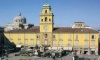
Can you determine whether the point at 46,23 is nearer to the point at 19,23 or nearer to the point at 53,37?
the point at 53,37

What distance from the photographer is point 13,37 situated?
81.2 metres

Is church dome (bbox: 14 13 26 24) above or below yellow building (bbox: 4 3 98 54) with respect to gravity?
above

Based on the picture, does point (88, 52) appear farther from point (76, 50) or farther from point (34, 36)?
point (34, 36)

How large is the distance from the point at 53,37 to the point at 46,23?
4214 millimetres

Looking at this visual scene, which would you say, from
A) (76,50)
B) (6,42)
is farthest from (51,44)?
(6,42)

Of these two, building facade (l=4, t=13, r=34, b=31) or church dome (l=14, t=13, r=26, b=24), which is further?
church dome (l=14, t=13, r=26, b=24)

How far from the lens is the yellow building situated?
75688 mm

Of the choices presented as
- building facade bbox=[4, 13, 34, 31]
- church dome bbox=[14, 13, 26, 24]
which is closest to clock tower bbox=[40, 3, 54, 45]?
building facade bbox=[4, 13, 34, 31]

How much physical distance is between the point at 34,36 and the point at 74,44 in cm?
1111

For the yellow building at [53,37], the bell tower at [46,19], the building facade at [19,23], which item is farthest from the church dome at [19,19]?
the bell tower at [46,19]

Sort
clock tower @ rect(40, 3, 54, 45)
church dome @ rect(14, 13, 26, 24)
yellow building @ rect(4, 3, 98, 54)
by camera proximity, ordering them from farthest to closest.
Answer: church dome @ rect(14, 13, 26, 24)
clock tower @ rect(40, 3, 54, 45)
yellow building @ rect(4, 3, 98, 54)

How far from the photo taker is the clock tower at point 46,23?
78.2 metres

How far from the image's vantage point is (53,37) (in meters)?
77.9

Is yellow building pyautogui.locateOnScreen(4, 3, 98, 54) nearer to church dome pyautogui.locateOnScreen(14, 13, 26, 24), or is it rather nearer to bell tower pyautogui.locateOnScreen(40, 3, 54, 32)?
bell tower pyautogui.locateOnScreen(40, 3, 54, 32)
